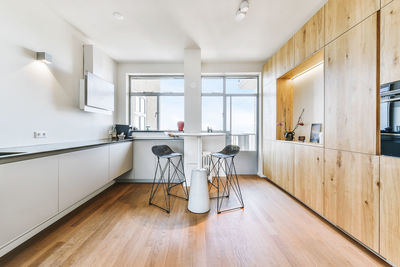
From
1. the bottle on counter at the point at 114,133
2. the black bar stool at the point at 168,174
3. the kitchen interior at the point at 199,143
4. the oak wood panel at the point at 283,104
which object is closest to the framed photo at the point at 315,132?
the kitchen interior at the point at 199,143

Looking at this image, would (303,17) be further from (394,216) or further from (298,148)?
(394,216)

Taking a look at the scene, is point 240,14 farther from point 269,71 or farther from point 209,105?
point 209,105

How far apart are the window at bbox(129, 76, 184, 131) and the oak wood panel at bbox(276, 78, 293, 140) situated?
7.07ft

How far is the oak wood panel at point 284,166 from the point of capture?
8.59 feet

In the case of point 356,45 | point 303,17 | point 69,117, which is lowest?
point 69,117

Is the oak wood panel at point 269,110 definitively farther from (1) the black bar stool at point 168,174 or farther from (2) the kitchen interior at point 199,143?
(1) the black bar stool at point 168,174

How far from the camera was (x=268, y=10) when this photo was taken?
214 cm

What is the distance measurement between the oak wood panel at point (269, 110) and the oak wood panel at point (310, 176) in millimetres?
894

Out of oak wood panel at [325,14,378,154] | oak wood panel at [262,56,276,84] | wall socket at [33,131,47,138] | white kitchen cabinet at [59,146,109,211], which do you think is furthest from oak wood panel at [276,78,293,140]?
wall socket at [33,131,47,138]

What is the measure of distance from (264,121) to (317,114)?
120cm

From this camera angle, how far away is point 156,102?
3990 millimetres

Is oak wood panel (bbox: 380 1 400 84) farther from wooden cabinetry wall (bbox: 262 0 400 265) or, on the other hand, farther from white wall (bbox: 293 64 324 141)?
white wall (bbox: 293 64 324 141)

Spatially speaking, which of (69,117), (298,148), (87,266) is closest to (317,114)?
(298,148)

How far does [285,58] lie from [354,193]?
2.28 meters
